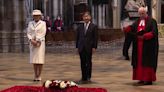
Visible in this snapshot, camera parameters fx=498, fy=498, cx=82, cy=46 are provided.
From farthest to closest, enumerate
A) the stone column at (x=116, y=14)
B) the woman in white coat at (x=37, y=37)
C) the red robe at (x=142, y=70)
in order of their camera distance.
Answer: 1. the stone column at (x=116, y=14)
2. the woman in white coat at (x=37, y=37)
3. the red robe at (x=142, y=70)

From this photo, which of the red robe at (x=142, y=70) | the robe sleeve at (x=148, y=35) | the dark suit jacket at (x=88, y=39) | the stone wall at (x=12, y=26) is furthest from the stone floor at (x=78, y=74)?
the stone wall at (x=12, y=26)

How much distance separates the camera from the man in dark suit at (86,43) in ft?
36.5

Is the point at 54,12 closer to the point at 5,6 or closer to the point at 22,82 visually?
the point at 5,6

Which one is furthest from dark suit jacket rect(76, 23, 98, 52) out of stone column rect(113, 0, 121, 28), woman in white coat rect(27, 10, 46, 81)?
stone column rect(113, 0, 121, 28)

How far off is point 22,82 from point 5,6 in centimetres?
1166

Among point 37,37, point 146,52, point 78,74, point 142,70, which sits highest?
point 37,37

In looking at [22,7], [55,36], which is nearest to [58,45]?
[55,36]

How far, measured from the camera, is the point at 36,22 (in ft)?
37.1

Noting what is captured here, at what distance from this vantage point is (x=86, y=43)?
36.5ft

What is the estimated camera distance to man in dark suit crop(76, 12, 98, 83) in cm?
1112

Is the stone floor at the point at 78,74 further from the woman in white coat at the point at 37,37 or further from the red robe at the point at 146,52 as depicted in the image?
the woman in white coat at the point at 37,37

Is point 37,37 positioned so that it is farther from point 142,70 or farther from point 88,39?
point 142,70

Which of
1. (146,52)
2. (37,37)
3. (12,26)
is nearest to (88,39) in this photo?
(37,37)

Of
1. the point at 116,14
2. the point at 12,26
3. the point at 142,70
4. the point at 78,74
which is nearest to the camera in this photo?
the point at 142,70
